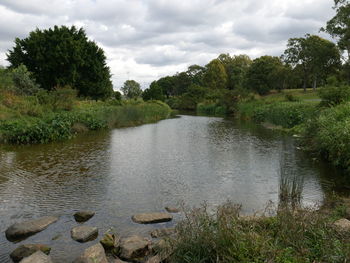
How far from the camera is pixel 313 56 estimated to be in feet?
159

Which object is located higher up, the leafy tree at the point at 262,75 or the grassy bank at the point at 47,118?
the leafy tree at the point at 262,75

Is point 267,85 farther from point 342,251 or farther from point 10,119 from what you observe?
point 342,251

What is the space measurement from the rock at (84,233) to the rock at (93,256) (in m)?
0.84

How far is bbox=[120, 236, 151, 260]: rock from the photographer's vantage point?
198 inches

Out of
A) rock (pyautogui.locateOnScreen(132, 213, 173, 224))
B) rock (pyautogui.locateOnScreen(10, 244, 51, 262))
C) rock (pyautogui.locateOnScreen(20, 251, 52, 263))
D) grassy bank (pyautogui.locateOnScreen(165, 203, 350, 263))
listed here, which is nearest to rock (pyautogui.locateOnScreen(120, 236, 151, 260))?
grassy bank (pyautogui.locateOnScreen(165, 203, 350, 263))

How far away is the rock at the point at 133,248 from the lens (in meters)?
5.03

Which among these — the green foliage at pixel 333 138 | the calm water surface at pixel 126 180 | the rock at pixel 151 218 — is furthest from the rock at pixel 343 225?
the green foliage at pixel 333 138

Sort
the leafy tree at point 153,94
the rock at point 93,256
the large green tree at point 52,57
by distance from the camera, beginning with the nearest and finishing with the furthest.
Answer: the rock at point 93,256, the large green tree at point 52,57, the leafy tree at point 153,94

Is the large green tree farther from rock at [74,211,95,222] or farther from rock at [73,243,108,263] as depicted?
rock at [73,243,108,263]

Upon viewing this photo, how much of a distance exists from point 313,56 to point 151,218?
49.8m

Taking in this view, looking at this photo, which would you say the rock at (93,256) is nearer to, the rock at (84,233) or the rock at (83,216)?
the rock at (84,233)

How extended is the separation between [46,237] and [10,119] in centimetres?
1324

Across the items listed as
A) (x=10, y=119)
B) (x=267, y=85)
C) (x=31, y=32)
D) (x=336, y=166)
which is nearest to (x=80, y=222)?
(x=336, y=166)

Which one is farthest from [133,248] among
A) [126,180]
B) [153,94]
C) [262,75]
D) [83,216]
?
[153,94]
